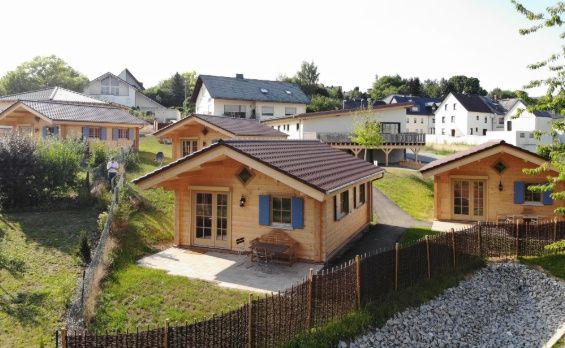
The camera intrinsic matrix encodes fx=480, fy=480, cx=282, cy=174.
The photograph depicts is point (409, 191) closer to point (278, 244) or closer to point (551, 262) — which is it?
point (551, 262)

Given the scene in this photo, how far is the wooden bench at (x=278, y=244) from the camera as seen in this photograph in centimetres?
1365

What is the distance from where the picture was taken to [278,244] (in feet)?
46.1

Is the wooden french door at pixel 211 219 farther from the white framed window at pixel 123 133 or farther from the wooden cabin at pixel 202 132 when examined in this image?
the white framed window at pixel 123 133

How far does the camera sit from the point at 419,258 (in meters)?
12.9

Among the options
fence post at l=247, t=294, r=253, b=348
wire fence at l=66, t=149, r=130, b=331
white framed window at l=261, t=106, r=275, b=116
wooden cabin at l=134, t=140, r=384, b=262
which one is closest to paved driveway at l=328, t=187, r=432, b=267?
wooden cabin at l=134, t=140, r=384, b=262

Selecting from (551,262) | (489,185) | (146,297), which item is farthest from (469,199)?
(146,297)

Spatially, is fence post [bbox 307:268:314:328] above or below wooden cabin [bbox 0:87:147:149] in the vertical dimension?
below

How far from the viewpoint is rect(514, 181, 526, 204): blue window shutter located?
19766 mm

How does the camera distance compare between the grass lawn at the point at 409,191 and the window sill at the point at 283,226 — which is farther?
the grass lawn at the point at 409,191

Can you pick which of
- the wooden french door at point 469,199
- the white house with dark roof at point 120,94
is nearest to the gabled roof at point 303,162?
the wooden french door at point 469,199

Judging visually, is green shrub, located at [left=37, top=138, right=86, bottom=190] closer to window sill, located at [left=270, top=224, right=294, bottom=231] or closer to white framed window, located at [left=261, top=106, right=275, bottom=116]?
window sill, located at [left=270, top=224, right=294, bottom=231]

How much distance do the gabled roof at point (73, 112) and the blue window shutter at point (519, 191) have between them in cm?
2506

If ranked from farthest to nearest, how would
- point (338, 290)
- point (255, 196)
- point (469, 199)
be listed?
1. point (469, 199)
2. point (255, 196)
3. point (338, 290)

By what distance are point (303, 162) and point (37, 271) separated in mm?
8371
